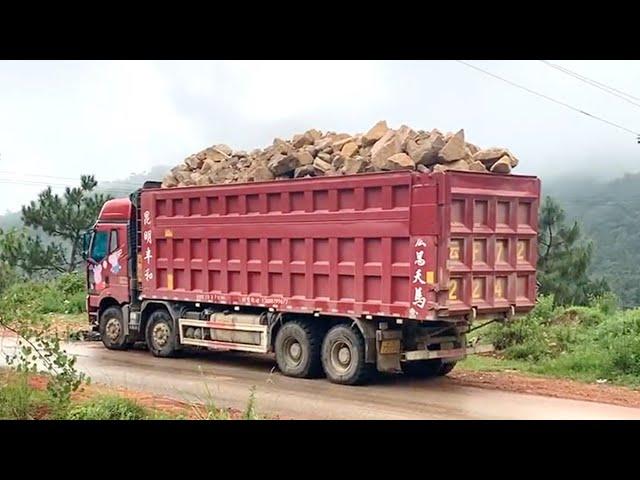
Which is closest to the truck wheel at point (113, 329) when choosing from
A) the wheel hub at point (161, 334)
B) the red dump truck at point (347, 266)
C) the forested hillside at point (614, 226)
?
the wheel hub at point (161, 334)

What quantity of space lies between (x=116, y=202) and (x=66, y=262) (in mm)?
19740

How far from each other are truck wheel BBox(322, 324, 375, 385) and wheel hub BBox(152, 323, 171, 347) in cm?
403

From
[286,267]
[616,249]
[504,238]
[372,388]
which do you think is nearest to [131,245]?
[286,267]

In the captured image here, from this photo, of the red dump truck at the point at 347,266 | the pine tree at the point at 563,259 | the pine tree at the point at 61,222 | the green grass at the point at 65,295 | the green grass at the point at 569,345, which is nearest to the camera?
the red dump truck at the point at 347,266

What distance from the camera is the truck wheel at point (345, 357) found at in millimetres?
11148

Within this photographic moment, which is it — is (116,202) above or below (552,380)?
above

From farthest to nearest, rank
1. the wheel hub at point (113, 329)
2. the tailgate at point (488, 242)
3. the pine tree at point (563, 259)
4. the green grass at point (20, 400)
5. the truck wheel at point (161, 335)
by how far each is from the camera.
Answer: the pine tree at point (563, 259) < the wheel hub at point (113, 329) < the truck wheel at point (161, 335) < the tailgate at point (488, 242) < the green grass at point (20, 400)

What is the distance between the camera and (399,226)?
10516 mm

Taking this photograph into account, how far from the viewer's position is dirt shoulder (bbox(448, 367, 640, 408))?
10.0m

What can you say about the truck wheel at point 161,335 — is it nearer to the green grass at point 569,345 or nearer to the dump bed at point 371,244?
the dump bed at point 371,244

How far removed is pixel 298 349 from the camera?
12086mm

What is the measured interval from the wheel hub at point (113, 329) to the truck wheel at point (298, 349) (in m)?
4.71
